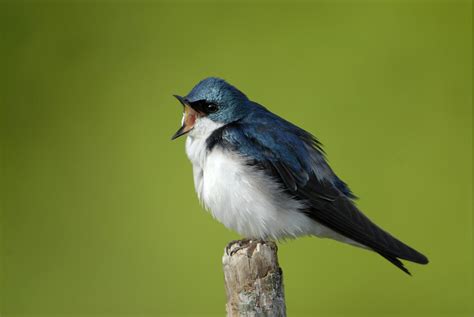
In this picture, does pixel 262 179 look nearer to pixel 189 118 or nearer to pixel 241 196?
pixel 241 196

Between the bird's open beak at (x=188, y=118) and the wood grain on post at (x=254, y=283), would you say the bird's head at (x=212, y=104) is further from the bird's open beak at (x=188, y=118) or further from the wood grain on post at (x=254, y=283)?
Result: the wood grain on post at (x=254, y=283)

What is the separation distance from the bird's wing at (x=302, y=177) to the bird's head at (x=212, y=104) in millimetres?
69

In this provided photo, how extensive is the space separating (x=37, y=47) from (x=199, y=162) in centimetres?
177

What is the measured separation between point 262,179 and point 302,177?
5.8 inches

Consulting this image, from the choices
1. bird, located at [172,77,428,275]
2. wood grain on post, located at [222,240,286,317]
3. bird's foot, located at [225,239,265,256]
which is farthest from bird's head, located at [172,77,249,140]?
wood grain on post, located at [222,240,286,317]

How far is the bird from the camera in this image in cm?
227

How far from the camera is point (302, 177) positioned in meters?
2.33

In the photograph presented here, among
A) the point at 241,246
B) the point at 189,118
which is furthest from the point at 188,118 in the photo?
the point at 241,246

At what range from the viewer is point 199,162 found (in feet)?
7.70

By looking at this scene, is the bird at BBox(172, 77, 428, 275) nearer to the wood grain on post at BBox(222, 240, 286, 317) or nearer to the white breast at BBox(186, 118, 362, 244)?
the white breast at BBox(186, 118, 362, 244)

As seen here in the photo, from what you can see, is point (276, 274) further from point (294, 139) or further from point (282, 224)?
point (294, 139)

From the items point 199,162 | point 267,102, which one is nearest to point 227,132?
point 199,162

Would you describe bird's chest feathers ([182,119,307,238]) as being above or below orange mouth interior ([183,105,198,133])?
below

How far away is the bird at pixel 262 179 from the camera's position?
2.27m
